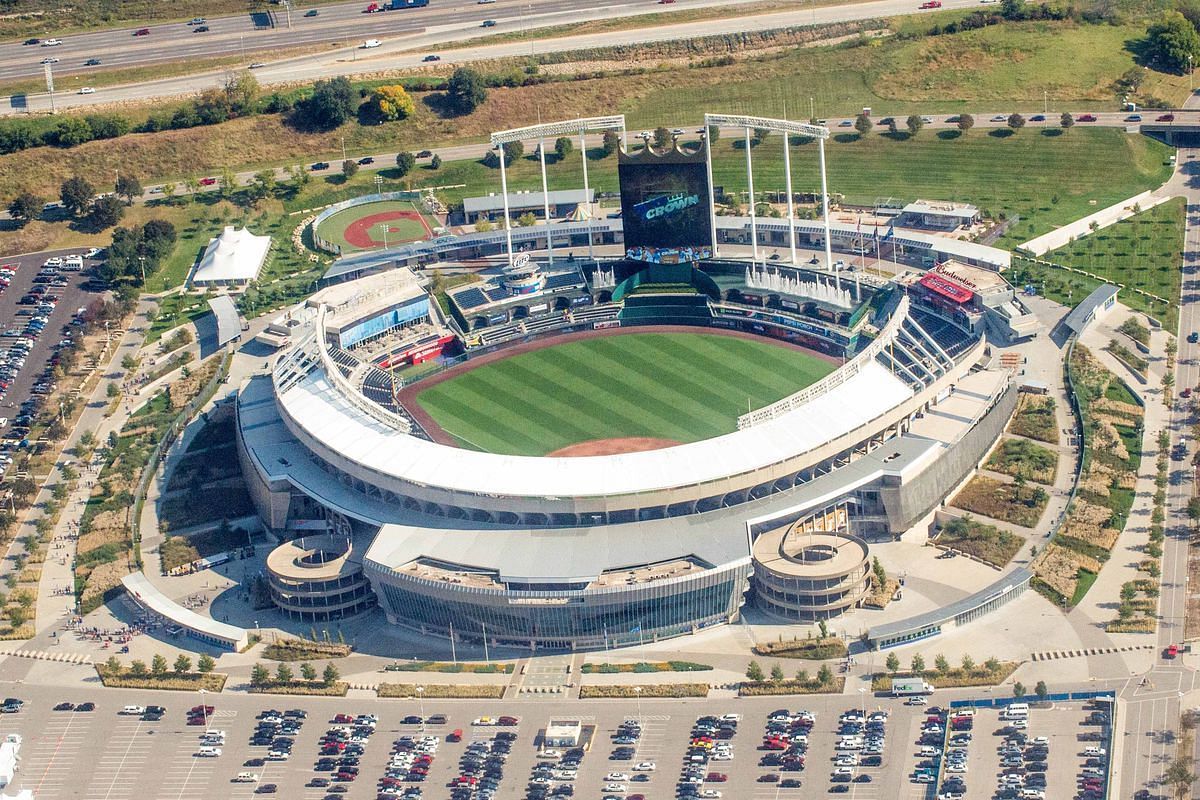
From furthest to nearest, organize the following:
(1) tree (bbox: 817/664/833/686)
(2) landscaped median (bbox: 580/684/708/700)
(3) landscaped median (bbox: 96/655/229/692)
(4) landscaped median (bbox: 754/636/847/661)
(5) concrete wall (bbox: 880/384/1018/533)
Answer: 1. (5) concrete wall (bbox: 880/384/1018/533)
2. (3) landscaped median (bbox: 96/655/229/692)
3. (4) landscaped median (bbox: 754/636/847/661)
4. (2) landscaped median (bbox: 580/684/708/700)
5. (1) tree (bbox: 817/664/833/686)

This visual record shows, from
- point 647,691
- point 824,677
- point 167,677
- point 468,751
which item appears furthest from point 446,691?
point 824,677

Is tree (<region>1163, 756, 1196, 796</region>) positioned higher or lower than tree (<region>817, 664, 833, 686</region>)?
lower

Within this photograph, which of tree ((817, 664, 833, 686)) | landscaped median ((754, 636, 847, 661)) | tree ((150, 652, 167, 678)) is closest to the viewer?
tree ((817, 664, 833, 686))

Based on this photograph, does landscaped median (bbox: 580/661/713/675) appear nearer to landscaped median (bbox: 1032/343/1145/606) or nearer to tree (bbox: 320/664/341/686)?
tree (bbox: 320/664/341/686)

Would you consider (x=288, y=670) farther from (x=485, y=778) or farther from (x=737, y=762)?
(x=737, y=762)

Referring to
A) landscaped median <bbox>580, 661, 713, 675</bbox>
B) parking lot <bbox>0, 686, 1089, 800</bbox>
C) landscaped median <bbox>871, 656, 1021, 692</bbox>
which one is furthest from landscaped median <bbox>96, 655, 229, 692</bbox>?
landscaped median <bbox>871, 656, 1021, 692</bbox>

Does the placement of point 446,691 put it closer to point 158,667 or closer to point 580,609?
point 580,609

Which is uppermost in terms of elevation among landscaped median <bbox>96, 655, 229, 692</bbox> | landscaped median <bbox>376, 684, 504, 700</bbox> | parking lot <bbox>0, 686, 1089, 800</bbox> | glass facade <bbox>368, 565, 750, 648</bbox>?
glass facade <bbox>368, 565, 750, 648</bbox>
